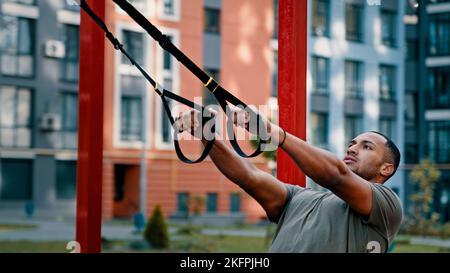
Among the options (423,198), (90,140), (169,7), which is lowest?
(423,198)

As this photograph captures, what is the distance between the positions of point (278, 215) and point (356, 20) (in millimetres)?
22528

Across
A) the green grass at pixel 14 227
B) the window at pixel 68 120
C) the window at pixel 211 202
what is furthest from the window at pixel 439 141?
the green grass at pixel 14 227

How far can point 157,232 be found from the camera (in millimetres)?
13344

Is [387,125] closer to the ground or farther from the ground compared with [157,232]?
farther from the ground

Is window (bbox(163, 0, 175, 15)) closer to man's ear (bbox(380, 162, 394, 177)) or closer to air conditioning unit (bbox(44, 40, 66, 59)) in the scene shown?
air conditioning unit (bbox(44, 40, 66, 59))

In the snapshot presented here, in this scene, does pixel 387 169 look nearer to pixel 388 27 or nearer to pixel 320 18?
pixel 320 18

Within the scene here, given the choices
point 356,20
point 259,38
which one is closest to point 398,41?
point 356,20

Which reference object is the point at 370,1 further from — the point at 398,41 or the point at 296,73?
the point at 398,41

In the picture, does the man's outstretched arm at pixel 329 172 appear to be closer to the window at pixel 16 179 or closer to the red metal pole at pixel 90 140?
the red metal pole at pixel 90 140

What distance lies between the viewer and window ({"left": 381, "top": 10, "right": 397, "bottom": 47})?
24812 mm

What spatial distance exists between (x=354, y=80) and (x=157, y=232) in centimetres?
1239

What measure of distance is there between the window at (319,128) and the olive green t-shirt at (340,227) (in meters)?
21.1

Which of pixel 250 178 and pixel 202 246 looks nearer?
pixel 250 178

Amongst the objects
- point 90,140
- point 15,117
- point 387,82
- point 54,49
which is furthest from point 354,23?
point 90,140
